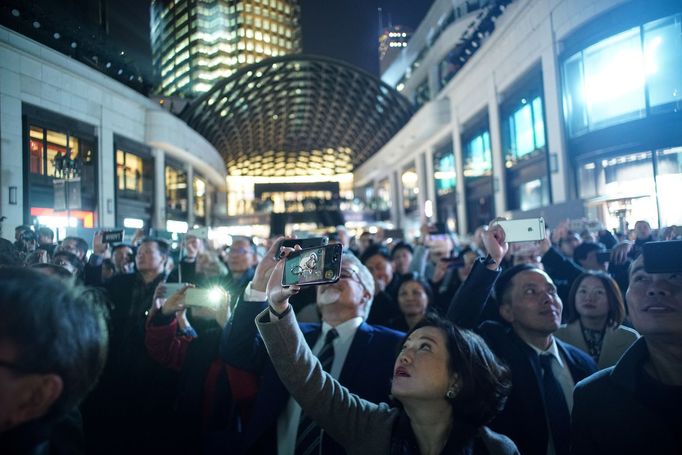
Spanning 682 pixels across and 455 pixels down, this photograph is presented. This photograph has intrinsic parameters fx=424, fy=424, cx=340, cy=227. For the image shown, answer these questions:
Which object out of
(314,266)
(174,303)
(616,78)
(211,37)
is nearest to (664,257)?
(314,266)

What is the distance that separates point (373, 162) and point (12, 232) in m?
43.8

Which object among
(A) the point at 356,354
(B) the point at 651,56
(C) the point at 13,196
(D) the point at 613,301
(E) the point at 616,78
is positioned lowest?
(A) the point at 356,354

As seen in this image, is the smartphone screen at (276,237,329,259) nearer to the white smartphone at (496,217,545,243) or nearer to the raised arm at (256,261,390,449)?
the raised arm at (256,261,390,449)

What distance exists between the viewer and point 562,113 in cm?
1288

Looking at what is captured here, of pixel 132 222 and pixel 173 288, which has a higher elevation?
pixel 132 222

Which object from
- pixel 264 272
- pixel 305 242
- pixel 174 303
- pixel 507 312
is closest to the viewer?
pixel 305 242

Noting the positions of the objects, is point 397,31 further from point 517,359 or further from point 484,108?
point 517,359

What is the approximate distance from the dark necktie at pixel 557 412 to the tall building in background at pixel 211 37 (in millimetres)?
5877

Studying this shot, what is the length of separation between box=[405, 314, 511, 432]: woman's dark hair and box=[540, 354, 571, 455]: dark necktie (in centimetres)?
58

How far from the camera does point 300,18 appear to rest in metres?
61.1

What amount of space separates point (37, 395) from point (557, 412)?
7.51ft

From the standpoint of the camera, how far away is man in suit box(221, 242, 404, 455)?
2.20m

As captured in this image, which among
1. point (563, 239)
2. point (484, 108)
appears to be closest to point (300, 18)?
point (484, 108)

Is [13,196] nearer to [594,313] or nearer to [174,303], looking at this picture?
[174,303]
